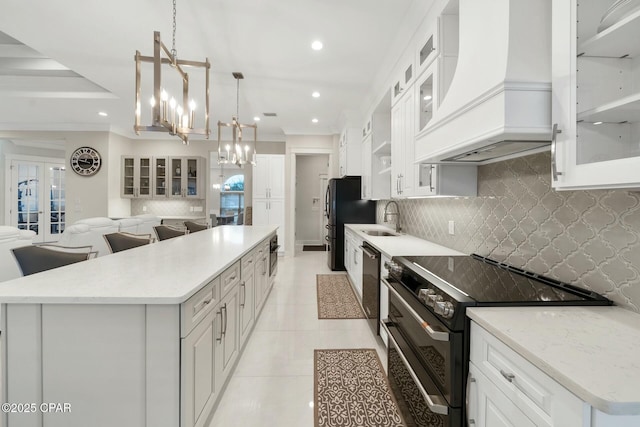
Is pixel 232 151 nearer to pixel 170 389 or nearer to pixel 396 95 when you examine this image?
pixel 396 95

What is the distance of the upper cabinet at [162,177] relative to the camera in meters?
7.11

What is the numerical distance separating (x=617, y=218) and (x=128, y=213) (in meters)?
8.63

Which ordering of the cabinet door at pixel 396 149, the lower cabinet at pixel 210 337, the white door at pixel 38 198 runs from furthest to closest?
the white door at pixel 38 198 < the cabinet door at pixel 396 149 < the lower cabinet at pixel 210 337

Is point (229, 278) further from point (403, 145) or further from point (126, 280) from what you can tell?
point (403, 145)

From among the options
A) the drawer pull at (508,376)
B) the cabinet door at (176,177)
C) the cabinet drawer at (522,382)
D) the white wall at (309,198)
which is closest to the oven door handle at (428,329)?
the cabinet drawer at (522,382)

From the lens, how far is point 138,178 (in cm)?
712

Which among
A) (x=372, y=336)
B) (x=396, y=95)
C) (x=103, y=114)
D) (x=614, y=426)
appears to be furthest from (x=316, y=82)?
(x=103, y=114)

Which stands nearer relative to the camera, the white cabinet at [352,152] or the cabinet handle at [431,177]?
the cabinet handle at [431,177]

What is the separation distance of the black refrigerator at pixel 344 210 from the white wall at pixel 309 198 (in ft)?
11.0

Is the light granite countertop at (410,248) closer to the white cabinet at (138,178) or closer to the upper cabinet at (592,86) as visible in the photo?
the upper cabinet at (592,86)

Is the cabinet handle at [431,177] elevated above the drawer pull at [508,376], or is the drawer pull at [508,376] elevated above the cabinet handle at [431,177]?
Result: the cabinet handle at [431,177]

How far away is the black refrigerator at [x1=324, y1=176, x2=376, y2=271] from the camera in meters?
5.33

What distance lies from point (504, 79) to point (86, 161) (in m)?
8.16

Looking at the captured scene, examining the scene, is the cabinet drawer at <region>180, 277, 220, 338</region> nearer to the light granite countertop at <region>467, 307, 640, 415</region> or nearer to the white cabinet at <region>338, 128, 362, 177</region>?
the light granite countertop at <region>467, 307, 640, 415</region>
